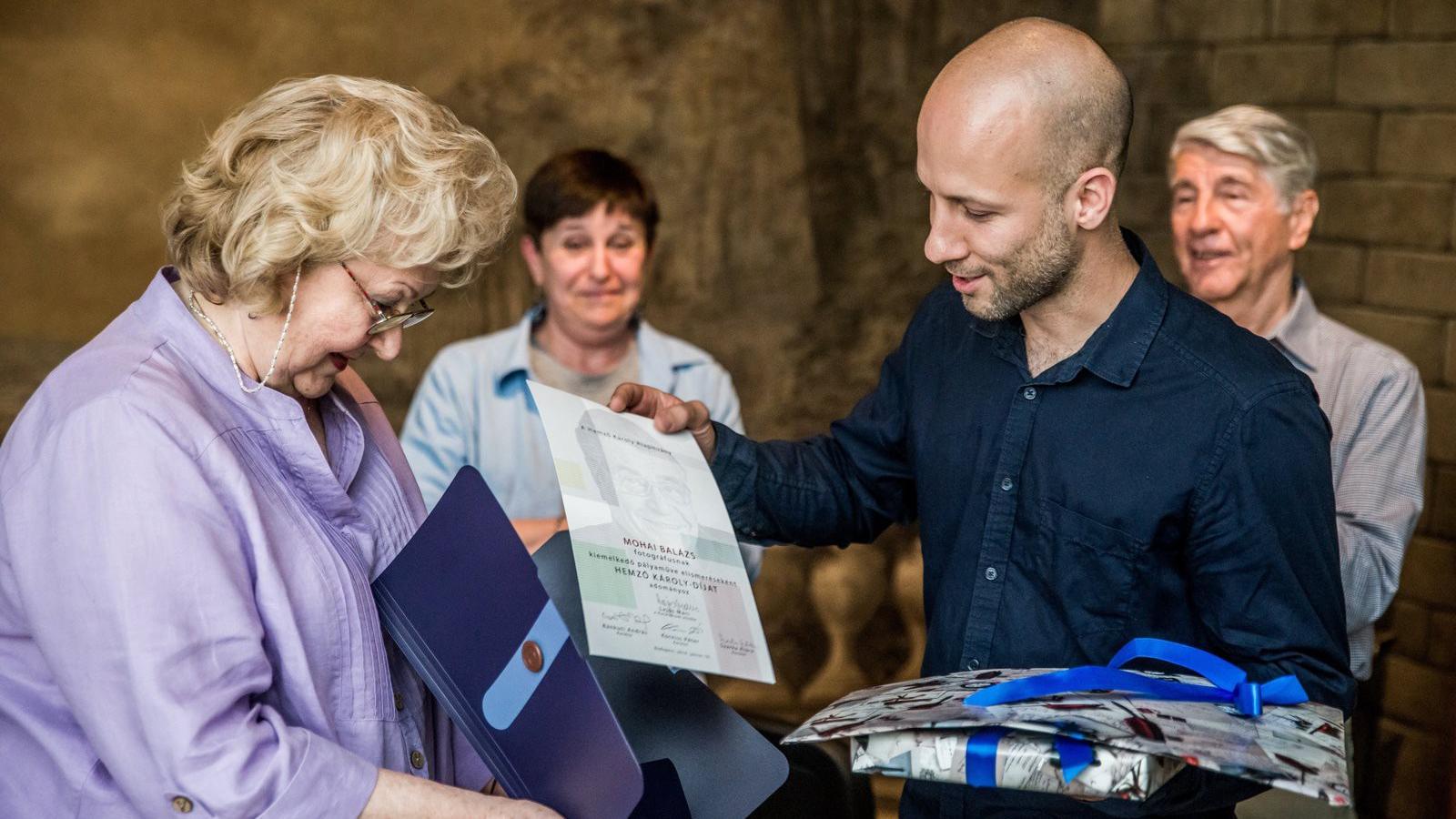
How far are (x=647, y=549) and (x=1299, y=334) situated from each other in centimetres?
198

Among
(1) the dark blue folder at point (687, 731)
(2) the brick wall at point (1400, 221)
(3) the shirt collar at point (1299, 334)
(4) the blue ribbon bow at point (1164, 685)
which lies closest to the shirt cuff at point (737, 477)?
(1) the dark blue folder at point (687, 731)

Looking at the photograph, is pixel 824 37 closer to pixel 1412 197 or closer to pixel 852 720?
pixel 1412 197

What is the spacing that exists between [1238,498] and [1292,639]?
19 cm

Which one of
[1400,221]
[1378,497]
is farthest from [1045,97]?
[1400,221]

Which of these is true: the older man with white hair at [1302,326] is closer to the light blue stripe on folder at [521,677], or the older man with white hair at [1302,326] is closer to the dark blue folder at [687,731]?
the dark blue folder at [687,731]

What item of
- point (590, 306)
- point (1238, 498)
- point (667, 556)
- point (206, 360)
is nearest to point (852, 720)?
point (667, 556)

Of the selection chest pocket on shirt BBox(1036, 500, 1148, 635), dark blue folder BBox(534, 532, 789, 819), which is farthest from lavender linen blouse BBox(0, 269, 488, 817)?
chest pocket on shirt BBox(1036, 500, 1148, 635)

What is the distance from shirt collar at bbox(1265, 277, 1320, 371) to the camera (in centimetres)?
311

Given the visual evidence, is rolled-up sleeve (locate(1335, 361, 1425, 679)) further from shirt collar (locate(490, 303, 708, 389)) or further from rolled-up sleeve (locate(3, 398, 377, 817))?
rolled-up sleeve (locate(3, 398, 377, 817))

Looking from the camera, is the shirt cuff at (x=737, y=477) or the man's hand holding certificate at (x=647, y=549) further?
the shirt cuff at (x=737, y=477)

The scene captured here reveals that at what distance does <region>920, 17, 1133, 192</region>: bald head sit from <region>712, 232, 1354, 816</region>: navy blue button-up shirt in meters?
0.21

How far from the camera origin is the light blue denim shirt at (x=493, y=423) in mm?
3328

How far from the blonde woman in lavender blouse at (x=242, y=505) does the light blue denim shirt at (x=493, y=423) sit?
4.68 feet

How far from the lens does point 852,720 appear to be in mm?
1529
